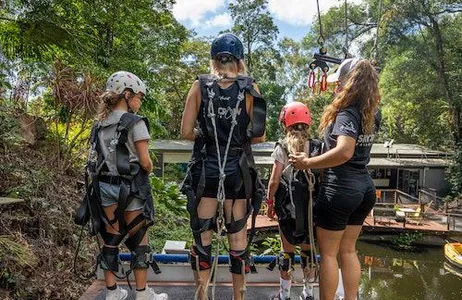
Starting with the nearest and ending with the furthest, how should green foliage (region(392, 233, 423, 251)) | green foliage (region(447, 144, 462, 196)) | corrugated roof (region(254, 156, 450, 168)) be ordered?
green foliage (region(392, 233, 423, 251)), green foliage (region(447, 144, 462, 196)), corrugated roof (region(254, 156, 450, 168))

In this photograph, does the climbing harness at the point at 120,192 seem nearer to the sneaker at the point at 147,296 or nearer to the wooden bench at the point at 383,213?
the sneaker at the point at 147,296

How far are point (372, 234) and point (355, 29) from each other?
1200 centimetres

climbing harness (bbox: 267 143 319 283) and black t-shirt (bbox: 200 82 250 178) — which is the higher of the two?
black t-shirt (bbox: 200 82 250 178)

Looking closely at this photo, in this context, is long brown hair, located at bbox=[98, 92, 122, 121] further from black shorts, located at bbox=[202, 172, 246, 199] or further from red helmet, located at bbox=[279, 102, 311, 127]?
red helmet, located at bbox=[279, 102, 311, 127]

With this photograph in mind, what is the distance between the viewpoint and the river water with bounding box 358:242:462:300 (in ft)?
28.9

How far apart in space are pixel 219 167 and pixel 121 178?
594mm

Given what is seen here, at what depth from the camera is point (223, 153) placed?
2.02m

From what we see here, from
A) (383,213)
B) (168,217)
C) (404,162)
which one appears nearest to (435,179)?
(404,162)

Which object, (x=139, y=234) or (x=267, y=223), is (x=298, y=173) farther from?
(x=267, y=223)

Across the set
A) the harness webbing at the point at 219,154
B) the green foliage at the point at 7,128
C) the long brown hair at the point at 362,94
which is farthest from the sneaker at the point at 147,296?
the green foliage at the point at 7,128

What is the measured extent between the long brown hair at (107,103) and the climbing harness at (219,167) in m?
0.56

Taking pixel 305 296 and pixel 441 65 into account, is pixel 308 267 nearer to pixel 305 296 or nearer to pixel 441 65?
pixel 305 296

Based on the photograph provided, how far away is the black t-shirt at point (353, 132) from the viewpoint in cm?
195

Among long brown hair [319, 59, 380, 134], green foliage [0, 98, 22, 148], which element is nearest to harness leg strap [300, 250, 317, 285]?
long brown hair [319, 59, 380, 134]
